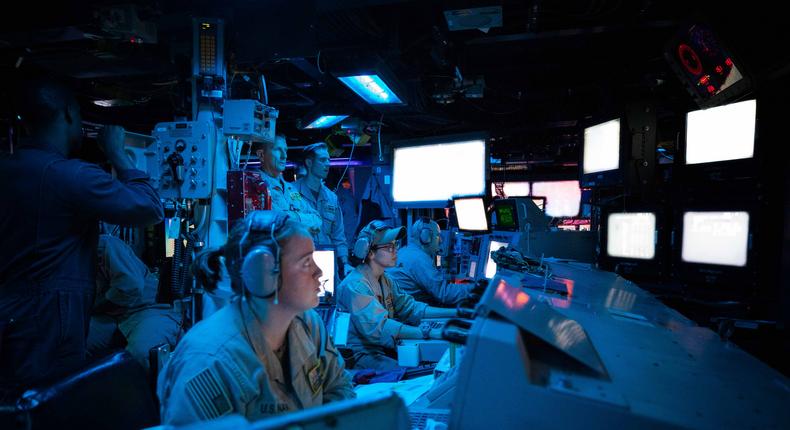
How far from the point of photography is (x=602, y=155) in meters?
4.07

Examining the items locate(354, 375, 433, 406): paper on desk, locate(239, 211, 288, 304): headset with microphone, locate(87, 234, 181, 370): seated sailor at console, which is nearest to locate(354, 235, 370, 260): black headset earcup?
locate(354, 375, 433, 406): paper on desk

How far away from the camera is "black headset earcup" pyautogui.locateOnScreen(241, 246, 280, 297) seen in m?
1.24

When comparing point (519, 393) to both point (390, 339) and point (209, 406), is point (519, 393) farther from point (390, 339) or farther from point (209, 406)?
point (390, 339)

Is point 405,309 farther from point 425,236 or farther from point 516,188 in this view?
point 516,188

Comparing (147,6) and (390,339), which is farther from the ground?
(147,6)

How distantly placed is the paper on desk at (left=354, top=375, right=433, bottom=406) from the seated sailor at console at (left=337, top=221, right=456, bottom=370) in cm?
61

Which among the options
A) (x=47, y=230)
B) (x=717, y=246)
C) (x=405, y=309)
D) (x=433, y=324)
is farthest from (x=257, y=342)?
(x=717, y=246)

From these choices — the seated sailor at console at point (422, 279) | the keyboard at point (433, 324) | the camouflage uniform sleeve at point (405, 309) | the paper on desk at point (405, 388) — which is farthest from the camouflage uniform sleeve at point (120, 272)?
the seated sailor at console at point (422, 279)

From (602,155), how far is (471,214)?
1.38 meters

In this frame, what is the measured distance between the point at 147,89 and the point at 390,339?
15.3ft

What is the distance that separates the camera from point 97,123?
6.64 m

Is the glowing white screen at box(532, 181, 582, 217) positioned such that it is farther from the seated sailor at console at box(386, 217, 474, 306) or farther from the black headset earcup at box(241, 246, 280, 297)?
the black headset earcup at box(241, 246, 280, 297)

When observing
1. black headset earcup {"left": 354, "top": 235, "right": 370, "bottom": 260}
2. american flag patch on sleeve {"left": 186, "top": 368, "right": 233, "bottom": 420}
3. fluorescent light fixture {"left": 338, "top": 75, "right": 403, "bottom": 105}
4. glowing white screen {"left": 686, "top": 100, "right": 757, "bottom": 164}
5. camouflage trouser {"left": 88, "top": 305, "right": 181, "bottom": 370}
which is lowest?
camouflage trouser {"left": 88, "top": 305, "right": 181, "bottom": 370}

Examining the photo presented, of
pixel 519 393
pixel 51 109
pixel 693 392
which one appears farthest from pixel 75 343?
pixel 693 392
